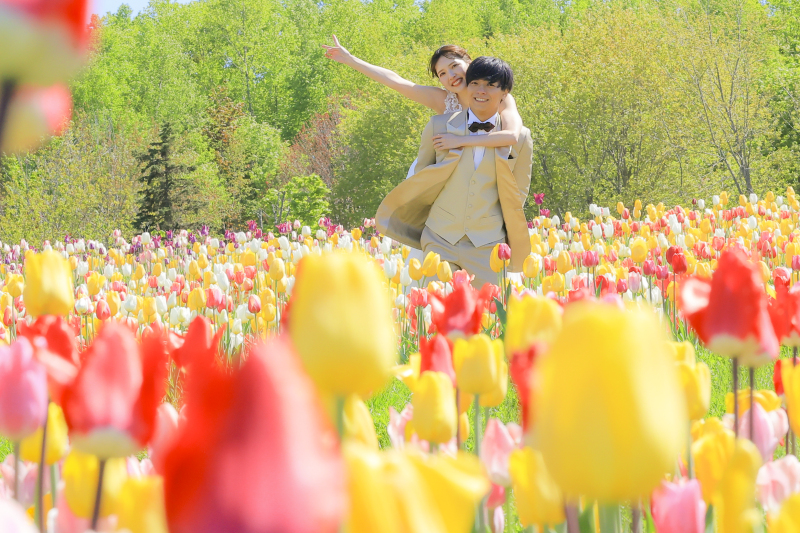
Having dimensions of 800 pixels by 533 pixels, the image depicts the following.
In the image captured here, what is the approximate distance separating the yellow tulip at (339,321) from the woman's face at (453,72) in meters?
5.12

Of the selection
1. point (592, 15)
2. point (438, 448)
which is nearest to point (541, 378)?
point (438, 448)

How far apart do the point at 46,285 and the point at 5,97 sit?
869 mm

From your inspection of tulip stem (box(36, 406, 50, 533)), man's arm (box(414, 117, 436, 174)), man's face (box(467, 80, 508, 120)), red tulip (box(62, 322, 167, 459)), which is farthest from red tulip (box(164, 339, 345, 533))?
man's arm (box(414, 117, 436, 174))

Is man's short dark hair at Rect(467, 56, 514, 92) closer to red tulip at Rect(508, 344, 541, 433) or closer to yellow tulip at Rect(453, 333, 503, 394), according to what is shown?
yellow tulip at Rect(453, 333, 503, 394)

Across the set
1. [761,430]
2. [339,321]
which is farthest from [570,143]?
[339,321]

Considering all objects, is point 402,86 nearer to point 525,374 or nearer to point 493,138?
point 493,138

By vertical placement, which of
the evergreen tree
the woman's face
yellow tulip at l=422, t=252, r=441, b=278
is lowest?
yellow tulip at l=422, t=252, r=441, b=278

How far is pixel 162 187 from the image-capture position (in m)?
17.3

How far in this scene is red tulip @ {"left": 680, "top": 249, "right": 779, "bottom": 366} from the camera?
908 millimetres

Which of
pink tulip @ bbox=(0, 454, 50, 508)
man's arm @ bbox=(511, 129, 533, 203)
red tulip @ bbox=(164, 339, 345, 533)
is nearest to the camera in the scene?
red tulip @ bbox=(164, 339, 345, 533)

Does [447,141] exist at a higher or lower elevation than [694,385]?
higher

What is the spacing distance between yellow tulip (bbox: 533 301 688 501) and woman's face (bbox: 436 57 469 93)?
17.1 ft

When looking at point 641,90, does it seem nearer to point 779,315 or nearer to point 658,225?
point 658,225

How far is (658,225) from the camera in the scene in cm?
626
